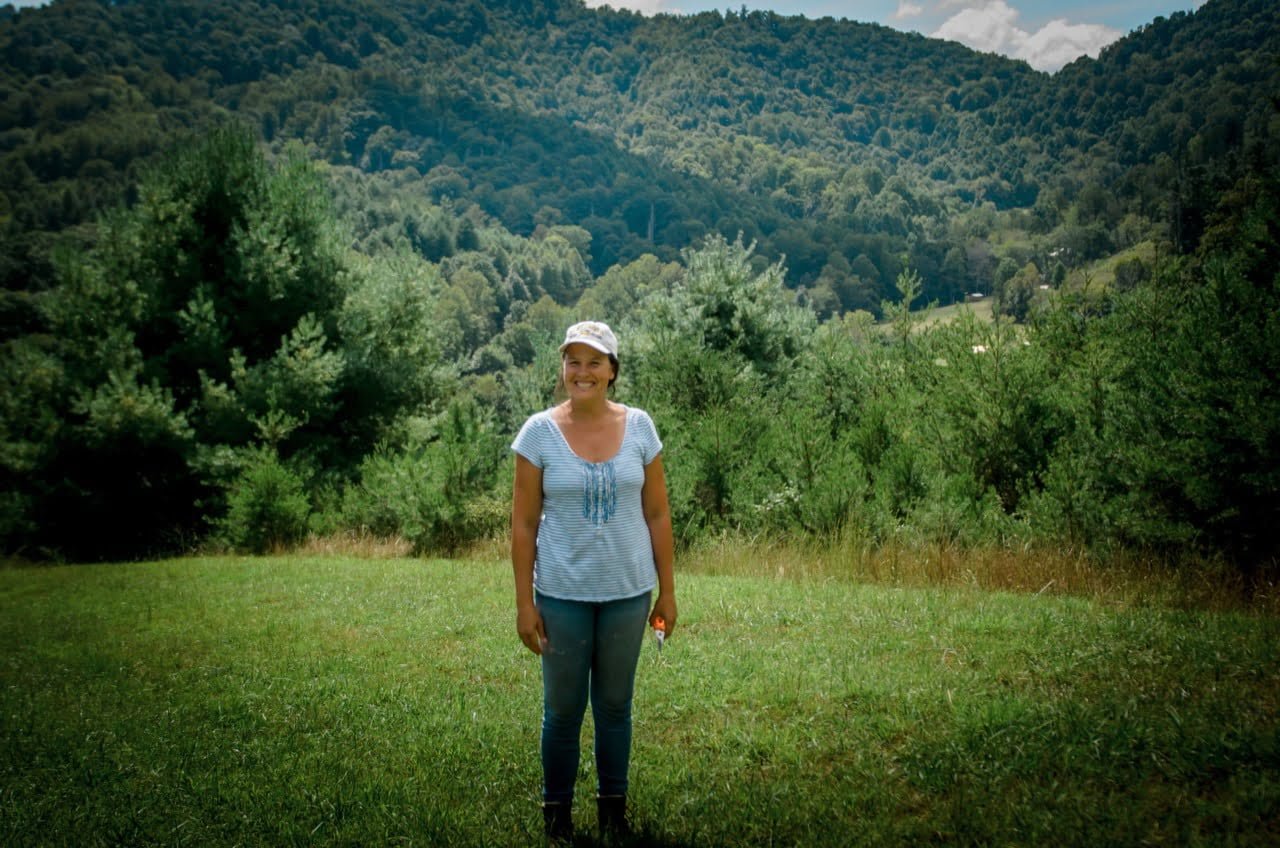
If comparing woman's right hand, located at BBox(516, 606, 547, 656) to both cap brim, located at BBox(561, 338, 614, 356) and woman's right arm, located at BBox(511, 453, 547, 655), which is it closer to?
woman's right arm, located at BBox(511, 453, 547, 655)

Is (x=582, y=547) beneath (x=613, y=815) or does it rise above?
above

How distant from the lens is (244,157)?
980 inches

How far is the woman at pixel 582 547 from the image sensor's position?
3.51m

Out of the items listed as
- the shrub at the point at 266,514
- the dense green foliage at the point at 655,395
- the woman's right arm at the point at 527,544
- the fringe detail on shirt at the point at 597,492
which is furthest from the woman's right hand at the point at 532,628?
the shrub at the point at 266,514

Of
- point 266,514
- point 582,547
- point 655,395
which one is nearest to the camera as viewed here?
point 582,547

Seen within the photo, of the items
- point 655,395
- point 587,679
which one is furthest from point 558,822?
point 655,395

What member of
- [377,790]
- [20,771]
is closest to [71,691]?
[20,771]

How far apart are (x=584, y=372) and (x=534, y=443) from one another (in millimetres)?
403

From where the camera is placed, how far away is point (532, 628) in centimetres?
354

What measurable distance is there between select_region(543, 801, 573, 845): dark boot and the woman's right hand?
0.85m

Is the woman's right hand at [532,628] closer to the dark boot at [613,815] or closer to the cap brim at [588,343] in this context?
the dark boot at [613,815]

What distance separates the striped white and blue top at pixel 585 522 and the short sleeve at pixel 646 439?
94 millimetres

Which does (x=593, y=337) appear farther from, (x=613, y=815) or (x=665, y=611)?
(x=613, y=815)

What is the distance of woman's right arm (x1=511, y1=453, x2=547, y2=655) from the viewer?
3518 millimetres
